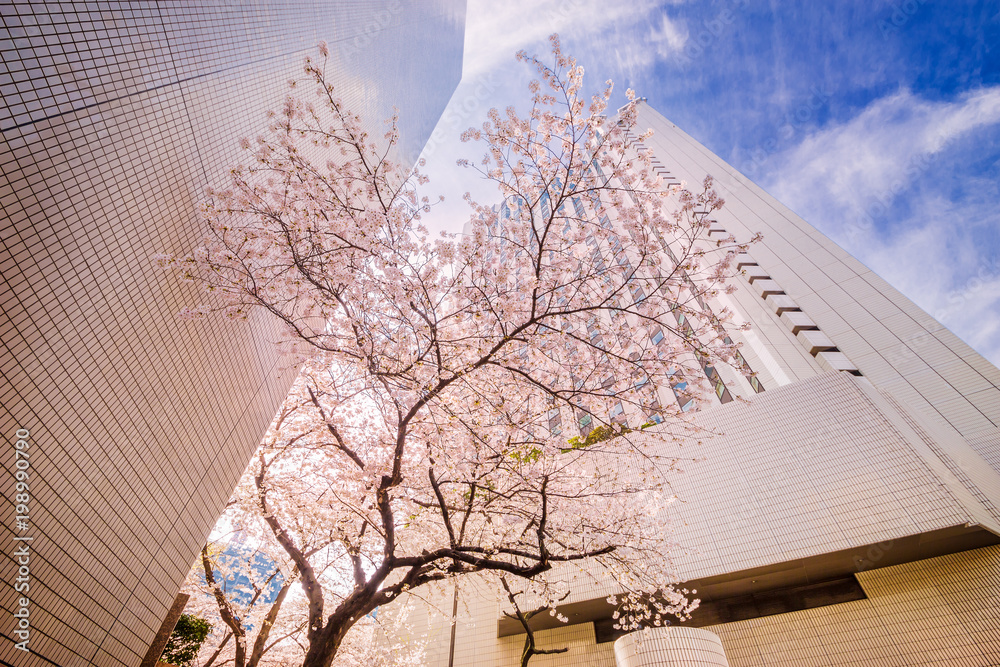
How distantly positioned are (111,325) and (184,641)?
6975mm

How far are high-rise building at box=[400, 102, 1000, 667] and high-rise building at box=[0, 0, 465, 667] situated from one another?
4.96 meters

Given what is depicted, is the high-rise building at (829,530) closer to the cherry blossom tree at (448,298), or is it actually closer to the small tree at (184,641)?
the cherry blossom tree at (448,298)

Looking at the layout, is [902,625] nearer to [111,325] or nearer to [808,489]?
[808,489]

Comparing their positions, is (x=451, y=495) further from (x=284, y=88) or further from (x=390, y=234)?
(x=284, y=88)


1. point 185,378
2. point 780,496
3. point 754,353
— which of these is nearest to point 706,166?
point 754,353

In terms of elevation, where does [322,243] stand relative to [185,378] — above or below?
above

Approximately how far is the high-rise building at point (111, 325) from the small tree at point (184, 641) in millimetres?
4592

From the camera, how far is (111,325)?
3.18m

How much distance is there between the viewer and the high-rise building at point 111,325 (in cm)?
258

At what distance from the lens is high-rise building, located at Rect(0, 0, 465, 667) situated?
2.58 meters

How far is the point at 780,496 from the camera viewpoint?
8516mm

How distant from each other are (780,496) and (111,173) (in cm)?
1115

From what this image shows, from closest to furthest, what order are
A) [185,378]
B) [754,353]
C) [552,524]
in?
1. [185,378]
2. [552,524]
3. [754,353]

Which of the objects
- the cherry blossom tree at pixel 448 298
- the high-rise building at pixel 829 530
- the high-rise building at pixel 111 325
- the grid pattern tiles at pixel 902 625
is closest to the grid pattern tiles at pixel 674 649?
the high-rise building at pixel 829 530
